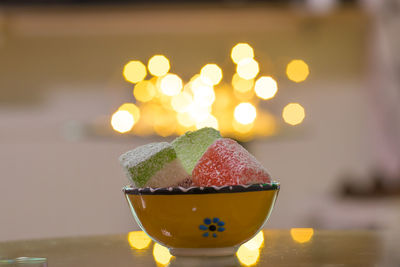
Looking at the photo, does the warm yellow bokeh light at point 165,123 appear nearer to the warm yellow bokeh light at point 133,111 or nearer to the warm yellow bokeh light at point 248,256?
the warm yellow bokeh light at point 133,111

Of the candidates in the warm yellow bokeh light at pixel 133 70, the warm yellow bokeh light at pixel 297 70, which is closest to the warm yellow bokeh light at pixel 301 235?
the warm yellow bokeh light at pixel 133 70

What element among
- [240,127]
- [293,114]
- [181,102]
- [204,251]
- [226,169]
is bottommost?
[293,114]

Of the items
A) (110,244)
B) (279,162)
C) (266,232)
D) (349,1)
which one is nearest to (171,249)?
(110,244)

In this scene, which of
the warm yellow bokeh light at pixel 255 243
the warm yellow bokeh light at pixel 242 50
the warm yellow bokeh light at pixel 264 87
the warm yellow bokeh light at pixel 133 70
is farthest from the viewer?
the warm yellow bokeh light at pixel 242 50

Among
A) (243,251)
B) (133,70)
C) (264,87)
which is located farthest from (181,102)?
(243,251)

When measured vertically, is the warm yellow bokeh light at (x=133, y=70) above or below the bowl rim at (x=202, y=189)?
below

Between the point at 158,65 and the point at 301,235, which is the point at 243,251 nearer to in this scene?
the point at 301,235
